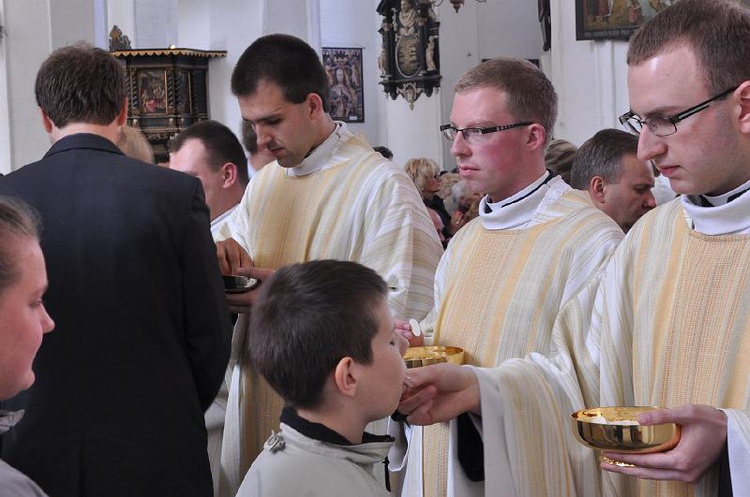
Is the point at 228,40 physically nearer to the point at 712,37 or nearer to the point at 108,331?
the point at 108,331

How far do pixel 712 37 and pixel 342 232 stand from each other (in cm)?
195

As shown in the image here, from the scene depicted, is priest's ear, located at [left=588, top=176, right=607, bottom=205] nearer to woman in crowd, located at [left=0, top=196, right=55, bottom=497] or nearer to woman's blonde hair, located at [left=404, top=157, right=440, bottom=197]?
woman in crowd, located at [left=0, top=196, right=55, bottom=497]

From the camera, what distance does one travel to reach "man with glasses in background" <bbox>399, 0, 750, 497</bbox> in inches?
92.4

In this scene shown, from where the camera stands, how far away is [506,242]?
11.3ft

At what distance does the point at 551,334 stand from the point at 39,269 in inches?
62.4

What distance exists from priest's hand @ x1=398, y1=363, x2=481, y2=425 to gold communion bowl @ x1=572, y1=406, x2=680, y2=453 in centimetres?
50

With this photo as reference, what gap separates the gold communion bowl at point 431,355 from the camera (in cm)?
291

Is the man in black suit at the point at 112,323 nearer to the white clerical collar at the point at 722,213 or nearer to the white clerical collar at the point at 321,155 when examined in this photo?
the white clerical collar at the point at 321,155

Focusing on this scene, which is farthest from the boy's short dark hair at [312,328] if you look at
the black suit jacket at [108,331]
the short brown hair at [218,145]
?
the short brown hair at [218,145]

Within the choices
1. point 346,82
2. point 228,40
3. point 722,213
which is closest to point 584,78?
point 228,40

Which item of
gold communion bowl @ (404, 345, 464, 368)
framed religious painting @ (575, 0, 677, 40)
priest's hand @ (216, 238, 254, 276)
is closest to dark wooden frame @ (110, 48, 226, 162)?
framed religious painting @ (575, 0, 677, 40)

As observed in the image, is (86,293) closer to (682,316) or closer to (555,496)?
(555,496)

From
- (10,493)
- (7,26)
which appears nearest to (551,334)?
(10,493)

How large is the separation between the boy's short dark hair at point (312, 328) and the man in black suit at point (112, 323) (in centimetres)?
89
